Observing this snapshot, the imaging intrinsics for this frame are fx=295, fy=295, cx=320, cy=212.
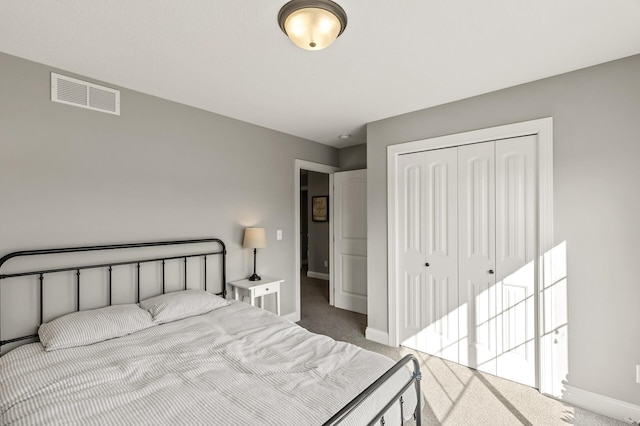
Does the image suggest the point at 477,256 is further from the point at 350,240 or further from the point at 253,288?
the point at 253,288

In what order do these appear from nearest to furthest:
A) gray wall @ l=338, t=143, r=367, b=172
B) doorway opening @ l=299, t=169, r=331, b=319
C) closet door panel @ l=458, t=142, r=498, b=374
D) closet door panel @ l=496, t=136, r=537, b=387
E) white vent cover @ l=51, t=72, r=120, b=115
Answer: white vent cover @ l=51, t=72, r=120, b=115, closet door panel @ l=496, t=136, r=537, b=387, closet door panel @ l=458, t=142, r=498, b=374, gray wall @ l=338, t=143, r=367, b=172, doorway opening @ l=299, t=169, r=331, b=319

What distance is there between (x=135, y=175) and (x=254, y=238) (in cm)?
128

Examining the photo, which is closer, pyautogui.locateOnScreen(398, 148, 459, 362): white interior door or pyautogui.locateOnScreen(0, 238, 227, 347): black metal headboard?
pyautogui.locateOnScreen(0, 238, 227, 347): black metal headboard

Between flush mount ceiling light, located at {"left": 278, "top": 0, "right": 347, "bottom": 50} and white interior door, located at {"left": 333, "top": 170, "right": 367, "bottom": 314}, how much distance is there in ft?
9.49

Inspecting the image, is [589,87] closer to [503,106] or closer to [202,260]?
[503,106]

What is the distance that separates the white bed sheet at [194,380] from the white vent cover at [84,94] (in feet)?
5.76

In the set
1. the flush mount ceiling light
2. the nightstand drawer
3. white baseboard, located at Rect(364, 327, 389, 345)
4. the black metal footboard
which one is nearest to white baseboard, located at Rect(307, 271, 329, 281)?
white baseboard, located at Rect(364, 327, 389, 345)

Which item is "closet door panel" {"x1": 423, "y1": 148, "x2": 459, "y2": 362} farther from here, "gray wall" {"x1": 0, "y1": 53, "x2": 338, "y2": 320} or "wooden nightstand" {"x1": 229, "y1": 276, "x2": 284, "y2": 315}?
"gray wall" {"x1": 0, "y1": 53, "x2": 338, "y2": 320}

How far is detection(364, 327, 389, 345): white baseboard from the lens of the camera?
133 inches

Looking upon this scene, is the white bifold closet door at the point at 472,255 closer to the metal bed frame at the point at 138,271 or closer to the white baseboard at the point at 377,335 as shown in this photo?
the white baseboard at the point at 377,335

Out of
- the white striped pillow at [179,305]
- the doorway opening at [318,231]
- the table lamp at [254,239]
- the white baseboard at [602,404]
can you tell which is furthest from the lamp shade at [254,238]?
the doorway opening at [318,231]

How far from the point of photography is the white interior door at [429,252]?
294cm

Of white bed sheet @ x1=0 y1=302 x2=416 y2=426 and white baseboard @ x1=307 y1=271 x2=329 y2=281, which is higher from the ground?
white bed sheet @ x1=0 y1=302 x2=416 y2=426

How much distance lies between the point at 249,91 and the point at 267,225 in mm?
1646
